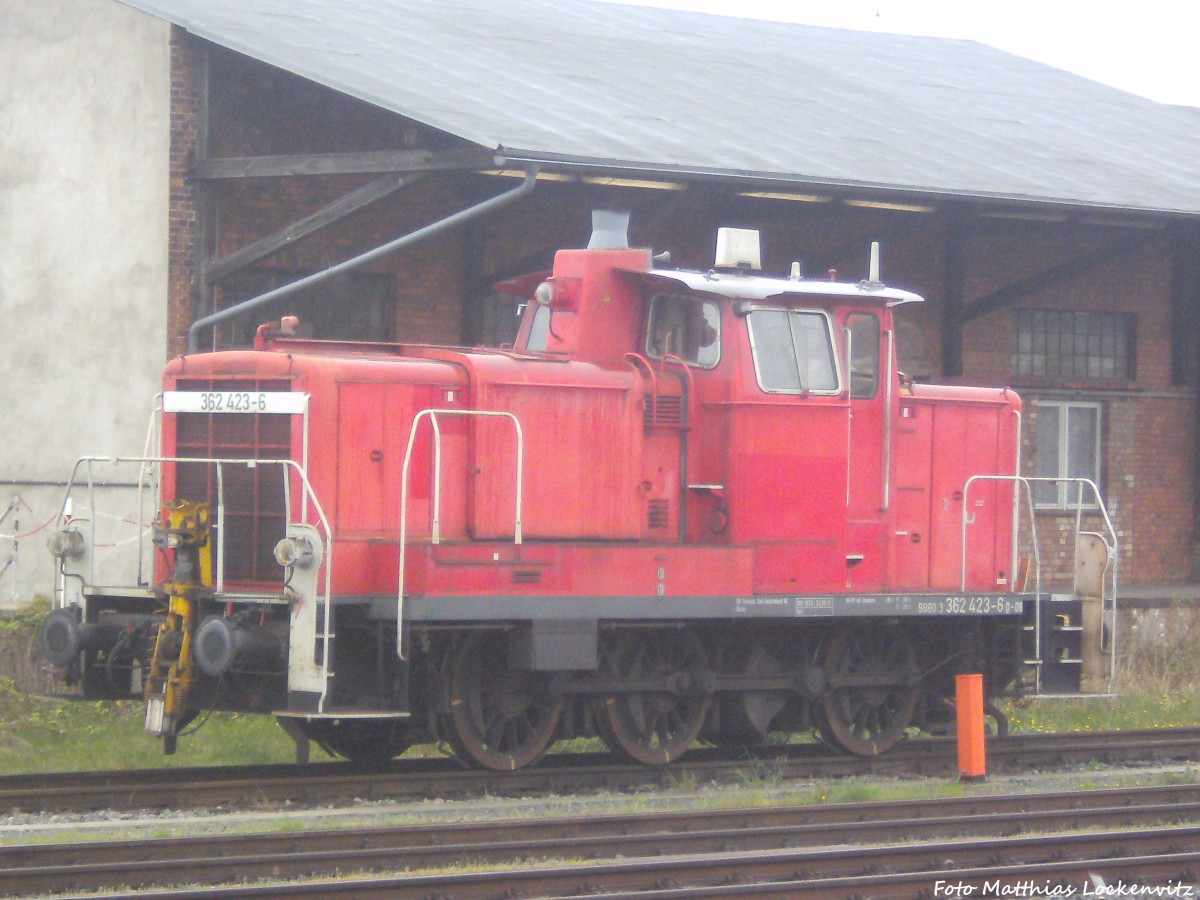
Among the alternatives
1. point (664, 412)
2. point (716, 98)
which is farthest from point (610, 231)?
point (716, 98)

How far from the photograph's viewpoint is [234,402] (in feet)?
31.9

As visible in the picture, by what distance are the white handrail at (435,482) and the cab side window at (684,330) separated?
125cm

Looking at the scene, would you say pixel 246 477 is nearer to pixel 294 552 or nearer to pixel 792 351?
pixel 294 552

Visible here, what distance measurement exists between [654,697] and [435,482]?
217 centimetres

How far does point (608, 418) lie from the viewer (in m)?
10.4

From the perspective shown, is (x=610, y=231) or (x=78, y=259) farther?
(x=78, y=259)

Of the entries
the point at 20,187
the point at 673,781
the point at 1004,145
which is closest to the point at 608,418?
the point at 673,781

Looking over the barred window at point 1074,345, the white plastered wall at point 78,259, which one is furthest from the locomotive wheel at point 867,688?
the barred window at point 1074,345

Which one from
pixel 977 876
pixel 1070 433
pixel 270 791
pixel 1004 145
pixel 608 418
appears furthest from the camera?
pixel 1070 433

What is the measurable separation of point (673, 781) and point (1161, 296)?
12942 mm

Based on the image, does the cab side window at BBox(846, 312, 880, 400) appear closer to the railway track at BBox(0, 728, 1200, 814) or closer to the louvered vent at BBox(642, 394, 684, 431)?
the louvered vent at BBox(642, 394, 684, 431)

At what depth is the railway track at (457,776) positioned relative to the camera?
9531 mm

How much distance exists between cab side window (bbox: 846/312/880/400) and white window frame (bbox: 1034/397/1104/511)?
9.69 m

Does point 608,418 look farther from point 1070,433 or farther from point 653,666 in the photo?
point 1070,433
